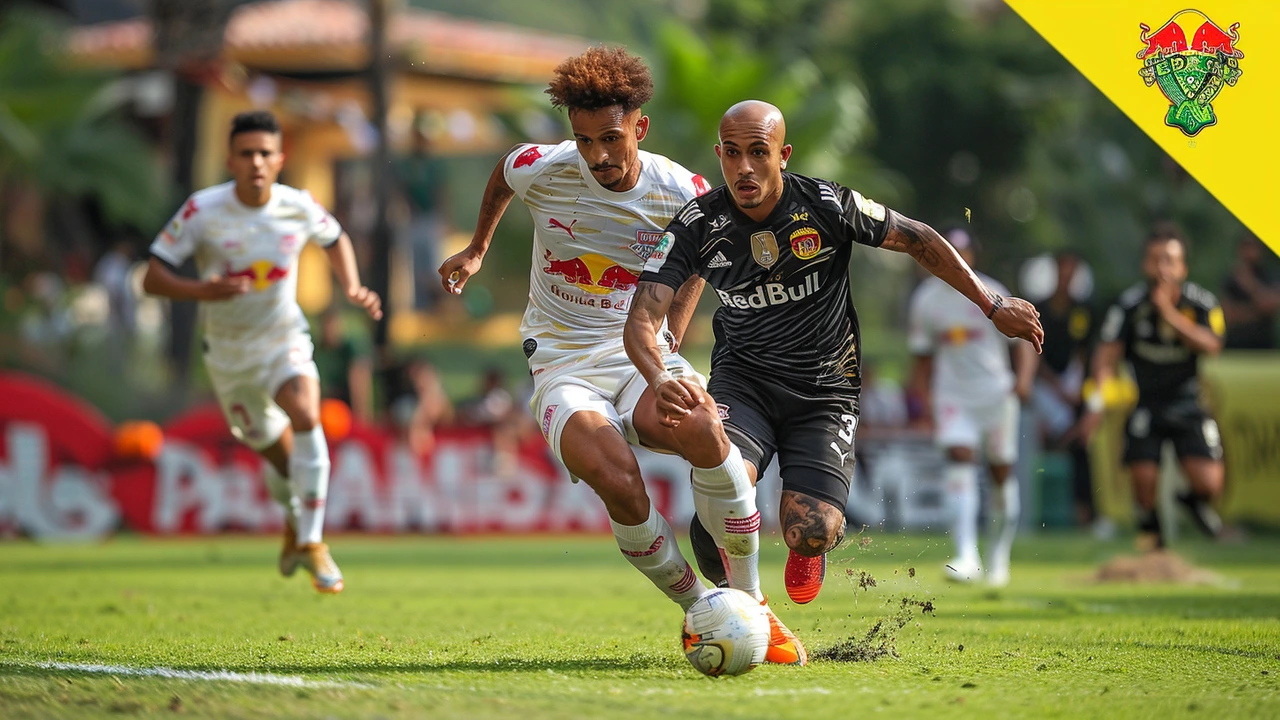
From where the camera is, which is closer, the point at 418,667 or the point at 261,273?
the point at 418,667

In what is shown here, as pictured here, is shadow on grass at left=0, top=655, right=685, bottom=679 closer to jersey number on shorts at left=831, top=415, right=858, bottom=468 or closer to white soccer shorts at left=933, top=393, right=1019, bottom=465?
jersey number on shorts at left=831, top=415, right=858, bottom=468

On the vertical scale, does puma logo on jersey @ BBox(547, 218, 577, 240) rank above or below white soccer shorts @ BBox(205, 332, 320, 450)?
above

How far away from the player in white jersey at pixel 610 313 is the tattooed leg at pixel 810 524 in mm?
167

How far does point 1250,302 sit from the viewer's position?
17016 mm

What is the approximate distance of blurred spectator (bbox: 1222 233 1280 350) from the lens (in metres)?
16.9

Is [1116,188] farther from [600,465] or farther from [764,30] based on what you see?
[600,465]

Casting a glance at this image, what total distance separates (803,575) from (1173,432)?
547cm

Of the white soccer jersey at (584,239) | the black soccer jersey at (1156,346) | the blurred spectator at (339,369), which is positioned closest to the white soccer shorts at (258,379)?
the white soccer jersey at (584,239)

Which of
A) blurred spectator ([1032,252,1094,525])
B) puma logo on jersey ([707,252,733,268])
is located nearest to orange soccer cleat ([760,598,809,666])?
puma logo on jersey ([707,252,733,268])

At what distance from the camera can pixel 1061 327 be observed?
15.9 m

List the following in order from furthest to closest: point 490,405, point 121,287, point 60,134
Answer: point 121,287 → point 60,134 → point 490,405

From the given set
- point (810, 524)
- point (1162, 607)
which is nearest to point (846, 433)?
point (810, 524)

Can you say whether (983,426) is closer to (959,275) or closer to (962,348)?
(962,348)

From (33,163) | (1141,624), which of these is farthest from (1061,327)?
(33,163)
